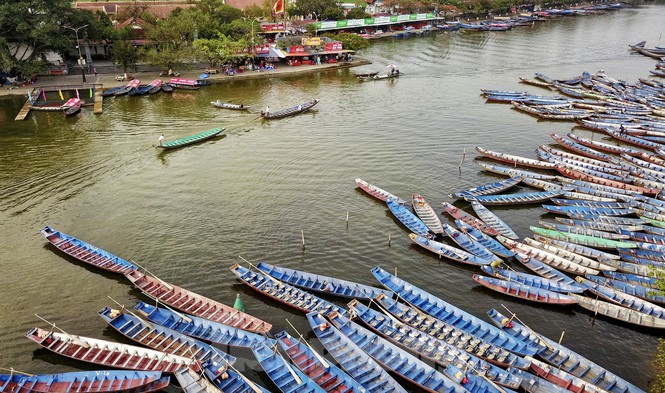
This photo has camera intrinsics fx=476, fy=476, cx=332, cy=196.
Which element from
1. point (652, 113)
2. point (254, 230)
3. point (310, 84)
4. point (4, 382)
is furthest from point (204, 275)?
point (652, 113)

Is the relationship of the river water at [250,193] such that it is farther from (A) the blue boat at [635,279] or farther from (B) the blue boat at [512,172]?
(A) the blue boat at [635,279]

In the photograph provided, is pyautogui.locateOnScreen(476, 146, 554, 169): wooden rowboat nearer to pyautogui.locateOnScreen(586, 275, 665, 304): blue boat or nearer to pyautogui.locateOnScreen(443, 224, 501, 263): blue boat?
pyautogui.locateOnScreen(443, 224, 501, 263): blue boat

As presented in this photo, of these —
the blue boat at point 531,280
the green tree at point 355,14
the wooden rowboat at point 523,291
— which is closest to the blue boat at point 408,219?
the blue boat at point 531,280

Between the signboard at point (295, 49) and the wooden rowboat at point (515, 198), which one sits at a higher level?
the signboard at point (295, 49)

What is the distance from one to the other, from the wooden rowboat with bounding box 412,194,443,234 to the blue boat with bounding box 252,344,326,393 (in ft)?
67.1

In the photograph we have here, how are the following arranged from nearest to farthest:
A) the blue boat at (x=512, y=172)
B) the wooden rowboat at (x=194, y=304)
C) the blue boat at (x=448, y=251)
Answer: the wooden rowboat at (x=194, y=304)
the blue boat at (x=448, y=251)
the blue boat at (x=512, y=172)

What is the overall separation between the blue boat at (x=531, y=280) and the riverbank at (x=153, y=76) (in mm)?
69577

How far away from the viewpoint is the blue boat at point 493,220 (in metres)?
42.8

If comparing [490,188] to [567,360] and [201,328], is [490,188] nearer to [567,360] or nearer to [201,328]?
[567,360]

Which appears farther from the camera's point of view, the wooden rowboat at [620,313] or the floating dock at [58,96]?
the floating dock at [58,96]

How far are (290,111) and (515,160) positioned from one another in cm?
3407

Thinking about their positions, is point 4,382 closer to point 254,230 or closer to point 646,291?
point 254,230

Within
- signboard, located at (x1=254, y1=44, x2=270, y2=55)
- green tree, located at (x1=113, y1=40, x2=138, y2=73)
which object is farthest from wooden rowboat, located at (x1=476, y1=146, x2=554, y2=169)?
green tree, located at (x1=113, y1=40, x2=138, y2=73)

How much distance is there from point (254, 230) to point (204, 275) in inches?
292
